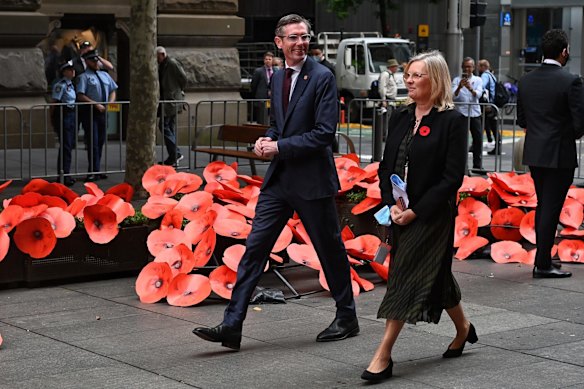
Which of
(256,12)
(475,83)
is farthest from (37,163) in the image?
(256,12)

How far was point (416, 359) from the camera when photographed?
654cm

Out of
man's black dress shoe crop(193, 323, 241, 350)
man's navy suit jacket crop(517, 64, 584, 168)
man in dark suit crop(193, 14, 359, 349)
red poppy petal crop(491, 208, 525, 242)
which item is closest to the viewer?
man's black dress shoe crop(193, 323, 241, 350)

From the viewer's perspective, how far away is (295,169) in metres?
6.80

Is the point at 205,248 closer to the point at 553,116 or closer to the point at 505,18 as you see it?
the point at 553,116

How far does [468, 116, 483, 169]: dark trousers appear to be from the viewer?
17516 millimetres

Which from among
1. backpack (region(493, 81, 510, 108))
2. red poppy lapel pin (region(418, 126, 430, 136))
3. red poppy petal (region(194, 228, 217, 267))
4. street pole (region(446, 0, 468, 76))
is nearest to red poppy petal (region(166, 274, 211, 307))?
red poppy petal (region(194, 228, 217, 267))

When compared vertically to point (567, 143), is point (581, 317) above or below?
below

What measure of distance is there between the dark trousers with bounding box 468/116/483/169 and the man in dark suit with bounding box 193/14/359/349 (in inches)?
427

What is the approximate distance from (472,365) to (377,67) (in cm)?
2524

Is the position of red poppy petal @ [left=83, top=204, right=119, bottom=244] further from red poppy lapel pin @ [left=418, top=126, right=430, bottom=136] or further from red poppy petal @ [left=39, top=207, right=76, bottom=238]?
red poppy lapel pin @ [left=418, top=126, right=430, bottom=136]

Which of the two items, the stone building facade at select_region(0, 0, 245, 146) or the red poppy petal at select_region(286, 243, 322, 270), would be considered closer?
the red poppy petal at select_region(286, 243, 322, 270)

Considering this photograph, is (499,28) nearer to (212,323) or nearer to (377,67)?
(377,67)

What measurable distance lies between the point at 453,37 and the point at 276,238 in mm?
14060

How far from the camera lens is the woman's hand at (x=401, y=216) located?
6.18 meters
